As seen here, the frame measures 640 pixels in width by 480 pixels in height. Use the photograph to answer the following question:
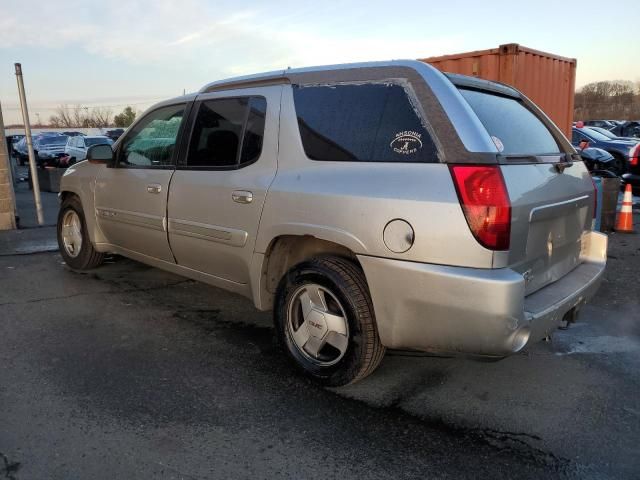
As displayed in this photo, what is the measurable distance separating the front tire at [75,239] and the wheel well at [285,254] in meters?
2.81

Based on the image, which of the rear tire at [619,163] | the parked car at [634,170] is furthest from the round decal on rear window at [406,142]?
the rear tire at [619,163]

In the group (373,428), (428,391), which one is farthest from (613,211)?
(373,428)

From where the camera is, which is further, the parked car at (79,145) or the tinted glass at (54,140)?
the tinted glass at (54,140)

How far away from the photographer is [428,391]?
335 centimetres

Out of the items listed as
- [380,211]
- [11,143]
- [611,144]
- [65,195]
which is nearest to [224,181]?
[380,211]

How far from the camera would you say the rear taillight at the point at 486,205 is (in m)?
2.65

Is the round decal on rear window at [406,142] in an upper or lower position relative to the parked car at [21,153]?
upper

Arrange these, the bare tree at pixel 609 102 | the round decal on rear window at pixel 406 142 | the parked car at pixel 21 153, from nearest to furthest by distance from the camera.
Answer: the round decal on rear window at pixel 406 142 < the parked car at pixel 21 153 < the bare tree at pixel 609 102

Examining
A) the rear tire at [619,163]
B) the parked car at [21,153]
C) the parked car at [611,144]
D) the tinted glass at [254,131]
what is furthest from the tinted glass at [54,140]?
the tinted glass at [254,131]

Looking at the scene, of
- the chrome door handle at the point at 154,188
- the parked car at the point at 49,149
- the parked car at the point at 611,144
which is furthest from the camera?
the parked car at the point at 49,149

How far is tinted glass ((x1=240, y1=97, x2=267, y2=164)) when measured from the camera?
370cm

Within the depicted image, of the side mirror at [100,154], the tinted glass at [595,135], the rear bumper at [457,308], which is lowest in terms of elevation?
the rear bumper at [457,308]

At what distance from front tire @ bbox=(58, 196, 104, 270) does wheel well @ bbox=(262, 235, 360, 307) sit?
111 inches

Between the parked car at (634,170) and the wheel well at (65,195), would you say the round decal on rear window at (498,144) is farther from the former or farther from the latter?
the parked car at (634,170)
